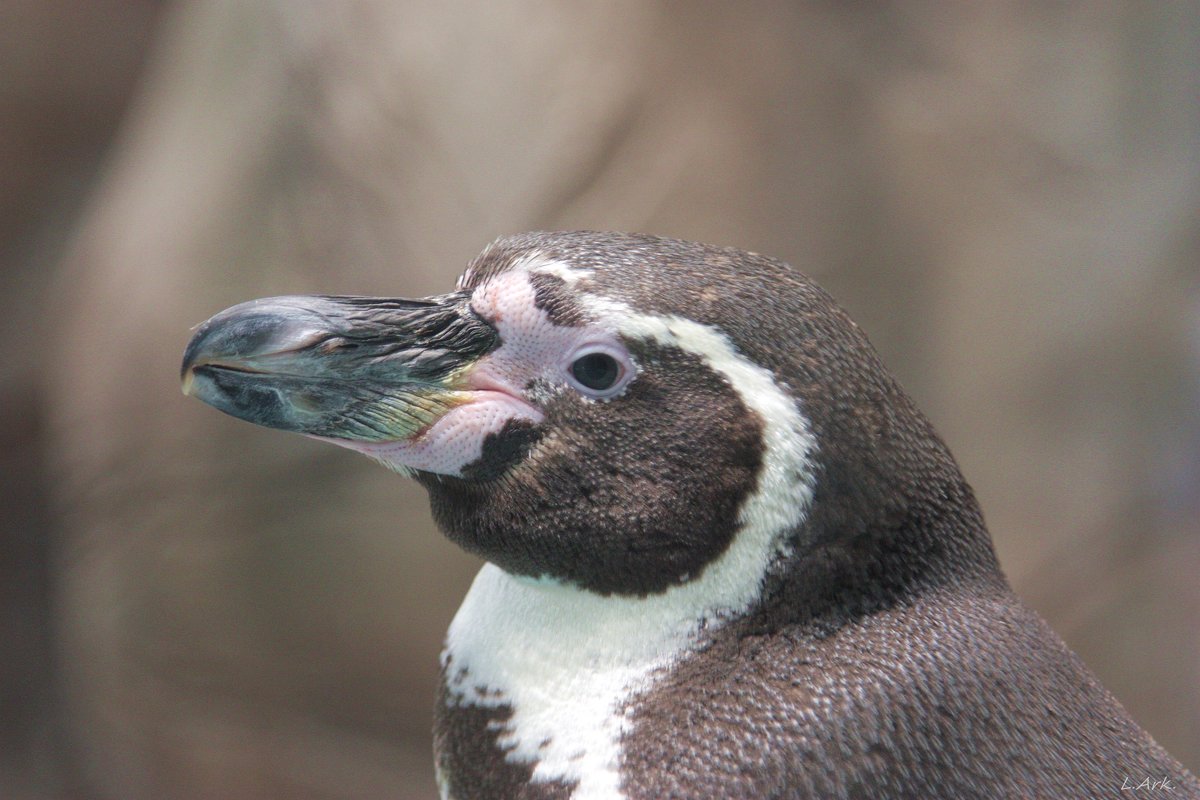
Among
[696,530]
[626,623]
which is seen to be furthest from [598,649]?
[696,530]

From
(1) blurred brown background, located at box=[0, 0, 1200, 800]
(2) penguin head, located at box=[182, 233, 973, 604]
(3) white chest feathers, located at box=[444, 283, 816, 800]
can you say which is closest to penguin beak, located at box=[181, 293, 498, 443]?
(2) penguin head, located at box=[182, 233, 973, 604]

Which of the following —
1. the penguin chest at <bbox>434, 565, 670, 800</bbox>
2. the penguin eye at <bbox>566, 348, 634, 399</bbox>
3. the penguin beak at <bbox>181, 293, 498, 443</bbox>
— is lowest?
the penguin chest at <bbox>434, 565, 670, 800</bbox>

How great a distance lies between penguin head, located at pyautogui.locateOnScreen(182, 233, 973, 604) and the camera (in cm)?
103

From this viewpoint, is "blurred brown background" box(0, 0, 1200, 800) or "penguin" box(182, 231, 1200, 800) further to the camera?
"blurred brown background" box(0, 0, 1200, 800)

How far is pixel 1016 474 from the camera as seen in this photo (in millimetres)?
2385

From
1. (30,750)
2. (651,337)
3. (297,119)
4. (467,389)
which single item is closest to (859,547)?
(651,337)

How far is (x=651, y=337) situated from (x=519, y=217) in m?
1.25

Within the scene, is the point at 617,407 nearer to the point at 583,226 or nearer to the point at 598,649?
the point at 598,649

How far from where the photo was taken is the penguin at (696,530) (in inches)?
38.8

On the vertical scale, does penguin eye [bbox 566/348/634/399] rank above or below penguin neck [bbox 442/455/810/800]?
above

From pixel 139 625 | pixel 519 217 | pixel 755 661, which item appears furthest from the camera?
pixel 139 625

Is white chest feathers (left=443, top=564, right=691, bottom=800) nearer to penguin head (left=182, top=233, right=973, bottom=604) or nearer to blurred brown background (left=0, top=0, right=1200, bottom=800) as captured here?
penguin head (left=182, top=233, right=973, bottom=604)

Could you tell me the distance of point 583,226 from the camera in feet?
7.35

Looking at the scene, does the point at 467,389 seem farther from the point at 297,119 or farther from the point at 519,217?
the point at 297,119
